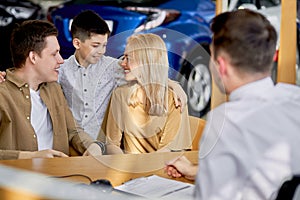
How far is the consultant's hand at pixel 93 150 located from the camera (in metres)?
2.68

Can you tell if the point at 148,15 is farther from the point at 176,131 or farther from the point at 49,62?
the point at 176,131

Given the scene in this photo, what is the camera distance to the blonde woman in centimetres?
255

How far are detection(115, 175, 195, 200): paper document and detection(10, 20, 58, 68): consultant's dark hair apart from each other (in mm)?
1069

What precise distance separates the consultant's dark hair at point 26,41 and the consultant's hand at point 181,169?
1042mm

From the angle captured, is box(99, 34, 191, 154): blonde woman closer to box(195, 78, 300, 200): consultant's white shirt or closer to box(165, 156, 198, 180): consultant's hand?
box(165, 156, 198, 180): consultant's hand

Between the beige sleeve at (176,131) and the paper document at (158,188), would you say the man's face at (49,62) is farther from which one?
the paper document at (158,188)

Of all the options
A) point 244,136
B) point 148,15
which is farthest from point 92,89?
point 148,15

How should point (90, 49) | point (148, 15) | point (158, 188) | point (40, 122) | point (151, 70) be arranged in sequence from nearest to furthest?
point (158, 188) < point (151, 70) < point (40, 122) < point (90, 49) < point (148, 15)

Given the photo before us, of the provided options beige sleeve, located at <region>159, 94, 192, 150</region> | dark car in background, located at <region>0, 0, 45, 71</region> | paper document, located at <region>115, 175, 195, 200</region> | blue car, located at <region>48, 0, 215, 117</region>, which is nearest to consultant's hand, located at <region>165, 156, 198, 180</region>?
paper document, located at <region>115, 175, 195, 200</region>

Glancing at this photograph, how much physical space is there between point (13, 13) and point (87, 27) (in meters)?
2.36

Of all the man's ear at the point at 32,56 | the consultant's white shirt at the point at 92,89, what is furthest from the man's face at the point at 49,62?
the consultant's white shirt at the point at 92,89

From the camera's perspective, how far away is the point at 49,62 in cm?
297

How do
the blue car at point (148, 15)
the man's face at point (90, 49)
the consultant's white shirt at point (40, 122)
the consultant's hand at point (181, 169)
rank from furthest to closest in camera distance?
the blue car at point (148, 15) < the man's face at point (90, 49) < the consultant's white shirt at point (40, 122) < the consultant's hand at point (181, 169)

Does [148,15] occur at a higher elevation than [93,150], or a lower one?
higher
